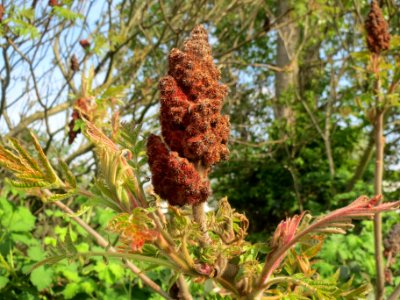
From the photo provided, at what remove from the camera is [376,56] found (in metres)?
2.96

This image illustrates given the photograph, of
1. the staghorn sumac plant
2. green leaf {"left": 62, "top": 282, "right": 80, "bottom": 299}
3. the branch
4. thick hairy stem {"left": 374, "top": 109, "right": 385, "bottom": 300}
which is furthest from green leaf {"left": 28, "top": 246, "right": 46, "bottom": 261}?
the branch

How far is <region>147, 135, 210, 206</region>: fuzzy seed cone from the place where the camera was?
40.8 inches

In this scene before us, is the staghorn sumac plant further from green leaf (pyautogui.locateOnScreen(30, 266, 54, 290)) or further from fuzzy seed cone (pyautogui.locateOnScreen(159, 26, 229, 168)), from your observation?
green leaf (pyautogui.locateOnScreen(30, 266, 54, 290))

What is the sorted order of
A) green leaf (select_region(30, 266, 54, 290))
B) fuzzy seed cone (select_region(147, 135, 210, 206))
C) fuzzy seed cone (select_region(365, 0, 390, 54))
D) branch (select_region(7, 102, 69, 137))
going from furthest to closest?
branch (select_region(7, 102, 69, 137)), green leaf (select_region(30, 266, 54, 290)), fuzzy seed cone (select_region(365, 0, 390, 54)), fuzzy seed cone (select_region(147, 135, 210, 206))

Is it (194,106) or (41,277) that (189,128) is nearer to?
(194,106)

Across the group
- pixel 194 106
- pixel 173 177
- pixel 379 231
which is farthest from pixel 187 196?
pixel 379 231

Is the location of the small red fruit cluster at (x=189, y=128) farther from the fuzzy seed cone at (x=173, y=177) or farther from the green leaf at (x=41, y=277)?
the green leaf at (x=41, y=277)

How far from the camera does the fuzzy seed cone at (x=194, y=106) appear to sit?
107 centimetres

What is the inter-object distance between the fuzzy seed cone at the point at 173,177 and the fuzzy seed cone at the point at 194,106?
0.03 meters

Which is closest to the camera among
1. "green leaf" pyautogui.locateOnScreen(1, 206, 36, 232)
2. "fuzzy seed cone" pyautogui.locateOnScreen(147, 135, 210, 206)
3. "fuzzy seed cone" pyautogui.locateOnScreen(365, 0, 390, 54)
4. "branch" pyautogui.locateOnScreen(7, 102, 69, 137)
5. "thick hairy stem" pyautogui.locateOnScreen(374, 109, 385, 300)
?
"fuzzy seed cone" pyautogui.locateOnScreen(147, 135, 210, 206)

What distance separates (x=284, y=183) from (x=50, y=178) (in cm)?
874

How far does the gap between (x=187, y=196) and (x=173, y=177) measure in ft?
0.17

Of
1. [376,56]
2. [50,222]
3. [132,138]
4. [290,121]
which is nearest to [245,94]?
[290,121]

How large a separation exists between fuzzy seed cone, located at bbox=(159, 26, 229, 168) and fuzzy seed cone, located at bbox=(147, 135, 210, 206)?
3cm
